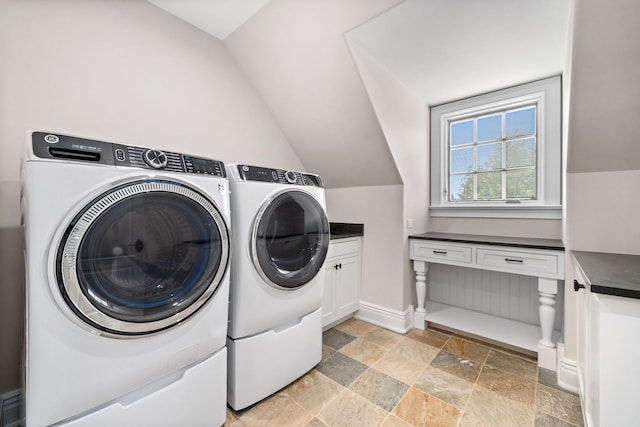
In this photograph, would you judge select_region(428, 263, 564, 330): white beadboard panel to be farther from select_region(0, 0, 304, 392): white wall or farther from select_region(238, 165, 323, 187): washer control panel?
select_region(0, 0, 304, 392): white wall

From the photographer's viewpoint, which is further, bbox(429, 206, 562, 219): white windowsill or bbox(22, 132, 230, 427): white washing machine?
bbox(429, 206, 562, 219): white windowsill

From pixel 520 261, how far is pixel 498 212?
2.08 feet

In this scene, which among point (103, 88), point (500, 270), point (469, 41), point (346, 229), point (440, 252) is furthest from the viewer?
point (346, 229)

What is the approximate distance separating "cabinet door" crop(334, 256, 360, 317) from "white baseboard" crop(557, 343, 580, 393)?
4.68ft

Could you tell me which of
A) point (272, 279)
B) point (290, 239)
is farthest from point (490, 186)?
point (272, 279)

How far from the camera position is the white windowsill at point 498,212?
207 cm

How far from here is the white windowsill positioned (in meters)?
2.07

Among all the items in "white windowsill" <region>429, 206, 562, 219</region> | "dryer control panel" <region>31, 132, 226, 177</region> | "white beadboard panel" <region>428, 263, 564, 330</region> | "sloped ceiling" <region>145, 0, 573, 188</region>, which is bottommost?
"white beadboard panel" <region>428, 263, 564, 330</region>

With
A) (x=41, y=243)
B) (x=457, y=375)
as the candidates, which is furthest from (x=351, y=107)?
(x=457, y=375)

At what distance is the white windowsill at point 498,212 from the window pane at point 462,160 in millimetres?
386

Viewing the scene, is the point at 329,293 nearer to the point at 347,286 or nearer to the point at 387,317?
the point at 347,286

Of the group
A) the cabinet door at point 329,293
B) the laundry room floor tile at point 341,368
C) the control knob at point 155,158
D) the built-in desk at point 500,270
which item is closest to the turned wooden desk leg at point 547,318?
the built-in desk at point 500,270

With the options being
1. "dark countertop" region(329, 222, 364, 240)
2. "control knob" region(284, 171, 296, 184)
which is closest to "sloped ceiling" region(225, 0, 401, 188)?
"dark countertop" region(329, 222, 364, 240)

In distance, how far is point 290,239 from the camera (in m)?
1.55
